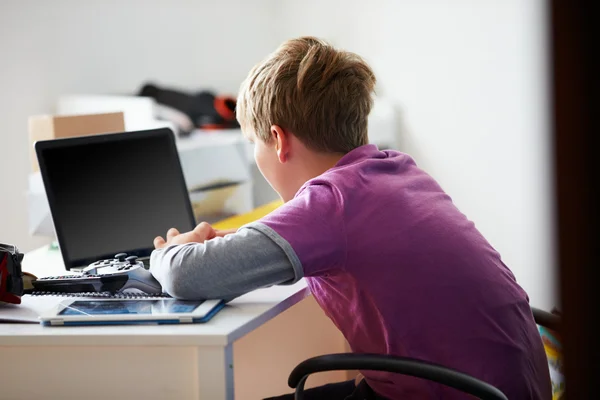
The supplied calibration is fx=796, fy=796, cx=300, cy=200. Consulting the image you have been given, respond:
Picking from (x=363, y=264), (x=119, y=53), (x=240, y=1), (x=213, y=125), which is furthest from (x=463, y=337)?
(x=240, y=1)

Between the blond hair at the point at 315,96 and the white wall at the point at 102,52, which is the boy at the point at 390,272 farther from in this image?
the white wall at the point at 102,52

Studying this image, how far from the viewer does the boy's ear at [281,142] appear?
1.26 metres

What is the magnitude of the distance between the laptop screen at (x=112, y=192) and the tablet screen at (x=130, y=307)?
28cm

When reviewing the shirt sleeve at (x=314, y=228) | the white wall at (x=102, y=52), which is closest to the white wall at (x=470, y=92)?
the white wall at (x=102, y=52)

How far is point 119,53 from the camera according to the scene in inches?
124

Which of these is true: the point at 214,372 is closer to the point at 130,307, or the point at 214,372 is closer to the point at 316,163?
the point at 130,307

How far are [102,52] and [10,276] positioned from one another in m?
2.00

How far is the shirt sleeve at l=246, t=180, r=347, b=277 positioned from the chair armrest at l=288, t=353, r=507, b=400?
0.42ft

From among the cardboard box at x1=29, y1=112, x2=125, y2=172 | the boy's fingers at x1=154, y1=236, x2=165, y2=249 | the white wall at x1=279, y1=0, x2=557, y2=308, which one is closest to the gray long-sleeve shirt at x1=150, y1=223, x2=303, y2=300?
the boy's fingers at x1=154, y1=236, x2=165, y2=249

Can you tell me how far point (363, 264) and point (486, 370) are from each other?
23 centimetres

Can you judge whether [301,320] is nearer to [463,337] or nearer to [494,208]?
[463,337]

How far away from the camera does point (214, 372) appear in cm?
105

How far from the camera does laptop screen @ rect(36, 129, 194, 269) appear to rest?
145 centimetres

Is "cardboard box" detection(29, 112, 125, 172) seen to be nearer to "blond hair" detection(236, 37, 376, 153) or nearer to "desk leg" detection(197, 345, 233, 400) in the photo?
"blond hair" detection(236, 37, 376, 153)
